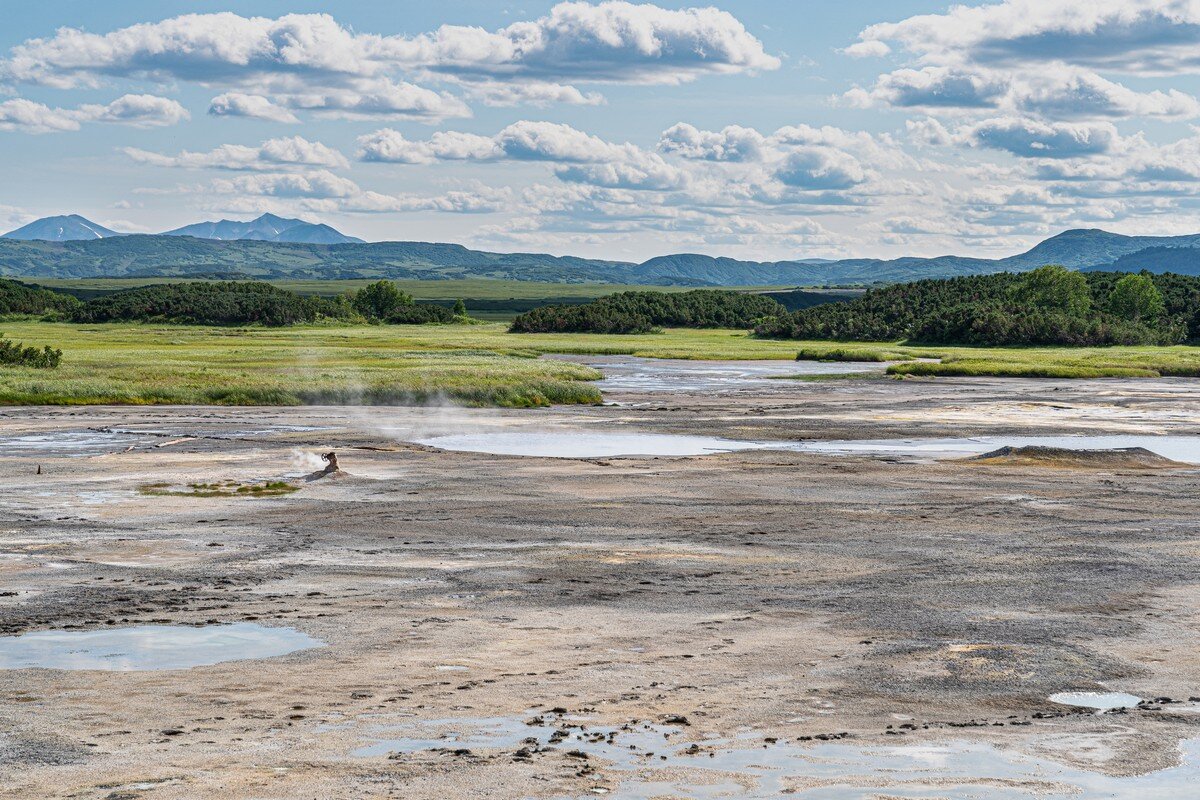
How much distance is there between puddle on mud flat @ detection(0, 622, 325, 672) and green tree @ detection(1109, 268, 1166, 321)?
→ 145565mm

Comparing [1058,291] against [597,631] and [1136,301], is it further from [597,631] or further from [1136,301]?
[597,631]

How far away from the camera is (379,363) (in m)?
88.5

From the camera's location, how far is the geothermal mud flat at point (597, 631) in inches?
493

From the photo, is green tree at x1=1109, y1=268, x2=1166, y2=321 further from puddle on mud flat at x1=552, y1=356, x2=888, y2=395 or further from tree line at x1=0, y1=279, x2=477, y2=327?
tree line at x1=0, y1=279, x2=477, y2=327

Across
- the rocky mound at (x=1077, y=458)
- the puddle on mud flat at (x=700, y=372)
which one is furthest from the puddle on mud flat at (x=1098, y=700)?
the puddle on mud flat at (x=700, y=372)

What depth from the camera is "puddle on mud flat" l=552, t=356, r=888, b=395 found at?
265 feet

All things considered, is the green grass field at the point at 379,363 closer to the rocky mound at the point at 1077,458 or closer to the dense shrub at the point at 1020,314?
the dense shrub at the point at 1020,314

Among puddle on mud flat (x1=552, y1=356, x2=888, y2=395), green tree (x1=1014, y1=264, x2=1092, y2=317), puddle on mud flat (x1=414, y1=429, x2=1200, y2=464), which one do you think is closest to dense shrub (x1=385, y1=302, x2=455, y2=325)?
puddle on mud flat (x1=552, y1=356, x2=888, y2=395)

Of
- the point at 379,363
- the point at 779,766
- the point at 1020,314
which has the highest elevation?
the point at 1020,314

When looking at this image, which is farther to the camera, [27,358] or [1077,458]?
[27,358]

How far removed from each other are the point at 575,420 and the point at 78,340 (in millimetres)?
71954

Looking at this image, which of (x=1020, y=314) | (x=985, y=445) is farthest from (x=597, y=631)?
(x=1020, y=314)

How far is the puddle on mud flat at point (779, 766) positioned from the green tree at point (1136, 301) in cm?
14709

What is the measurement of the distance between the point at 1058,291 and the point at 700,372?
226 ft
